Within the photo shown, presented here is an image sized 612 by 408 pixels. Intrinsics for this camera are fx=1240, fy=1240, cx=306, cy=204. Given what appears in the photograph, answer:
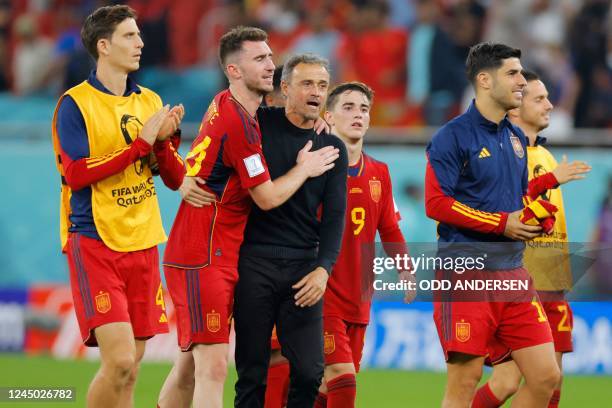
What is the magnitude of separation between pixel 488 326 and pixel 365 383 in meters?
4.94

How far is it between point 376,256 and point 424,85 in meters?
6.55

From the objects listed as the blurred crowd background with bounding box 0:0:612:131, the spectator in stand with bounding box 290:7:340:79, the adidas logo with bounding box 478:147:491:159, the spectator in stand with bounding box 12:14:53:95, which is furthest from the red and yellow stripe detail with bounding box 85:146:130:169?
the spectator in stand with bounding box 12:14:53:95

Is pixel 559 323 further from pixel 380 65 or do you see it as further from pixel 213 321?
pixel 380 65

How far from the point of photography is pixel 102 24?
7719 millimetres

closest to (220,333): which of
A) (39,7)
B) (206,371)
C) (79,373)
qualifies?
(206,371)

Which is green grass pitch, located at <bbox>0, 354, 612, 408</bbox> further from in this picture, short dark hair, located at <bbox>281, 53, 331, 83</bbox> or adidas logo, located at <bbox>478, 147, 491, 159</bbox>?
short dark hair, located at <bbox>281, 53, 331, 83</bbox>

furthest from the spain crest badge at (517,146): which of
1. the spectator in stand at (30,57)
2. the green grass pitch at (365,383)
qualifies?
the spectator in stand at (30,57)

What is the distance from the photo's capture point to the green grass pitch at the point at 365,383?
11.0 metres

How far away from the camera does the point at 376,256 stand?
28.5 ft

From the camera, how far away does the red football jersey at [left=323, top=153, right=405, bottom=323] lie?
838 cm

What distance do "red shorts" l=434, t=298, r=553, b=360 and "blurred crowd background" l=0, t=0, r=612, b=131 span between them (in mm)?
6884

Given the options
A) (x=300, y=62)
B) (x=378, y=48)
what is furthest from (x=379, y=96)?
(x=300, y=62)

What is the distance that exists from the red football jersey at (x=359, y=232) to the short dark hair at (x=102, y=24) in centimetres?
197

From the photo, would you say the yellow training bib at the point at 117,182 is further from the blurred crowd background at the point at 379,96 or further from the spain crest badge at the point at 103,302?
the blurred crowd background at the point at 379,96
